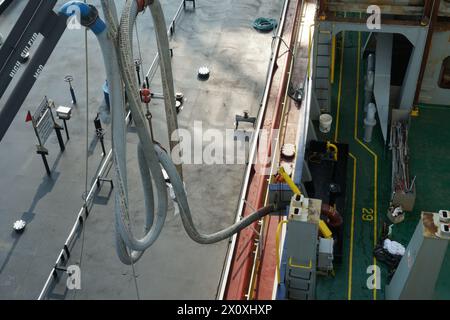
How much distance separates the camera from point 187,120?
13867 millimetres

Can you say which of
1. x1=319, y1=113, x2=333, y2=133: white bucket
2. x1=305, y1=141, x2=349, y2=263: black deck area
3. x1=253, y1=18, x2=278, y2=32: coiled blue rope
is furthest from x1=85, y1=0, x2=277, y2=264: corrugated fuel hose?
x1=253, y1=18, x2=278, y2=32: coiled blue rope

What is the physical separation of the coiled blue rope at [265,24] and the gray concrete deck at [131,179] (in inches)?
10.2

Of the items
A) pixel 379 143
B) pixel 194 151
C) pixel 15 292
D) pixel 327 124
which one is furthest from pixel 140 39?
pixel 15 292

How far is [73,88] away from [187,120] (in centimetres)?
350

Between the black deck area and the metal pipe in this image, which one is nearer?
the black deck area

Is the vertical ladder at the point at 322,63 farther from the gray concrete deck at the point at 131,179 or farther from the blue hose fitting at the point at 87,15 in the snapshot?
the blue hose fitting at the point at 87,15

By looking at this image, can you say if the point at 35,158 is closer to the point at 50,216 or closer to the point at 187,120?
the point at 50,216

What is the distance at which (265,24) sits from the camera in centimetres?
1686

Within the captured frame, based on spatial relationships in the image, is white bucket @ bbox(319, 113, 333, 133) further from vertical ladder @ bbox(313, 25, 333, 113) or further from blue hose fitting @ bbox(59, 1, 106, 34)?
blue hose fitting @ bbox(59, 1, 106, 34)

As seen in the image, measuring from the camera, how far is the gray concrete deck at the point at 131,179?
10633 millimetres

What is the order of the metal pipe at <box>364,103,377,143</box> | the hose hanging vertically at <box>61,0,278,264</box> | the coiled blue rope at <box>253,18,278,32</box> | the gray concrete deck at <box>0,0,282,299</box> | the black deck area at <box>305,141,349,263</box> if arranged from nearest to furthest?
the hose hanging vertically at <box>61,0,278,264</box>
the gray concrete deck at <box>0,0,282,299</box>
the black deck area at <box>305,141,349,263</box>
the metal pipe at <box>364,103,377,143</box>
the coiled blue rope at <box>253,18,278,32</box>

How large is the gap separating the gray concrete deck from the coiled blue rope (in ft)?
0.85

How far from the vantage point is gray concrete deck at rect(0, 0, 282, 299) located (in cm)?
1063

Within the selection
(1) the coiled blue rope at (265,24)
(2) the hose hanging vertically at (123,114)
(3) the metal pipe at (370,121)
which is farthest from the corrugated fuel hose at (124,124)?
(1) the coiled blue rope at (265,24)
